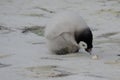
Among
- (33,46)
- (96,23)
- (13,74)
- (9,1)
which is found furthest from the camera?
(9,1)

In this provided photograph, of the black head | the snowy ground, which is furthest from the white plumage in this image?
the snowy ground

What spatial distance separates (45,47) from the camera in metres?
6.36

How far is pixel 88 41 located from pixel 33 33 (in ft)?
6.84

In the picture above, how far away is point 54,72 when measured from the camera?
4562 millimetres

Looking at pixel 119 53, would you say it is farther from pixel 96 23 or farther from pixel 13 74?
pixel 96 23

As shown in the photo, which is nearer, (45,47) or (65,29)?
(65,29)

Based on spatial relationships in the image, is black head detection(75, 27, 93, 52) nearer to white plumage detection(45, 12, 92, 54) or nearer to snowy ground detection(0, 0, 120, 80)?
white plumage detection(45, 12, 92, 54)

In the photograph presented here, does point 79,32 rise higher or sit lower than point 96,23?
higher

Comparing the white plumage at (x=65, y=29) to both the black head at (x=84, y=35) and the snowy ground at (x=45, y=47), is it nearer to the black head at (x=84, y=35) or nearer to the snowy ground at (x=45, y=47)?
the black head at (x=84, y=35)

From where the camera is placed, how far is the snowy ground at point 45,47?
4523 millimetres

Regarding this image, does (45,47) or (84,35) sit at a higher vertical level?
(84,35)

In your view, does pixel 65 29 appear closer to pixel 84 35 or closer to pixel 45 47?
pixel 84 35

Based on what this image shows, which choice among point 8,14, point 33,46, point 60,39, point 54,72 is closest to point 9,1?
point 8,14

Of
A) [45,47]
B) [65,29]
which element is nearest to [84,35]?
[65,29]
